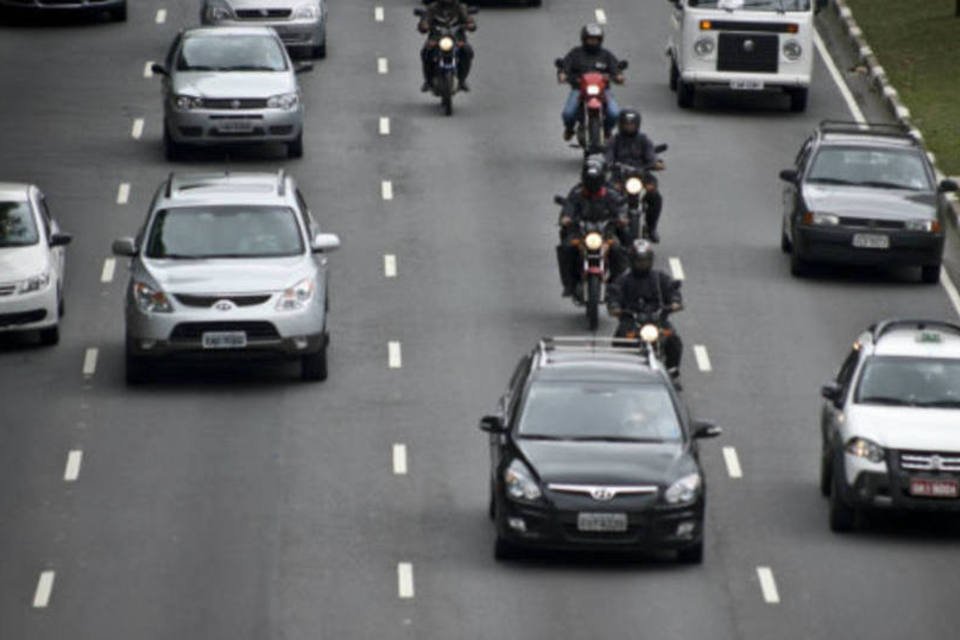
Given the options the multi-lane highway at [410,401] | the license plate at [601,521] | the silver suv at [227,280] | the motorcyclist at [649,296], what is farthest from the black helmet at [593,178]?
the license plate at [601,521]

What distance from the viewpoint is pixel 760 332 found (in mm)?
38625

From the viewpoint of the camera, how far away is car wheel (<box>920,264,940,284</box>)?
A: 41.2 m

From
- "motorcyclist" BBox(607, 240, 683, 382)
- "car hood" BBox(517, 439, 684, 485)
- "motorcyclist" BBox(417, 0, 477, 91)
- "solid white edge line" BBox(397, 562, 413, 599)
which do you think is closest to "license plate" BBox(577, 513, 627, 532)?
"car hood" BBox(517, 439, 684, 485)

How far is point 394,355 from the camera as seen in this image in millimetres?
37469

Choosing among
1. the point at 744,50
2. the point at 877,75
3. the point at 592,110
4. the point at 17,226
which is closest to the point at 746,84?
the point at 744,50

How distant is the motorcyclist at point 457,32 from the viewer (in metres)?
50.1

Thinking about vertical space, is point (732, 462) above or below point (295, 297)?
below

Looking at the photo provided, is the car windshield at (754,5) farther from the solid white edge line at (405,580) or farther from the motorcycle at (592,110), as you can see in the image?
the solid white edge line at (405,580)

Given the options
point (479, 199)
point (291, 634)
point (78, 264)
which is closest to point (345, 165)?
point (479, 199)

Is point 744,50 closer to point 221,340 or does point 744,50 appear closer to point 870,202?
point 870,202

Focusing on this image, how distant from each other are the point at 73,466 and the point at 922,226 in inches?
489

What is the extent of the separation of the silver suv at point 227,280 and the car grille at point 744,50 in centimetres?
1478

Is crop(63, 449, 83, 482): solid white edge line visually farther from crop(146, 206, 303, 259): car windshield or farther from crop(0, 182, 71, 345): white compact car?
crop(0, 182, 71, 345): white compact car

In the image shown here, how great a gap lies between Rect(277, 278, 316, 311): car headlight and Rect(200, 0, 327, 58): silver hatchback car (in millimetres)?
18801
